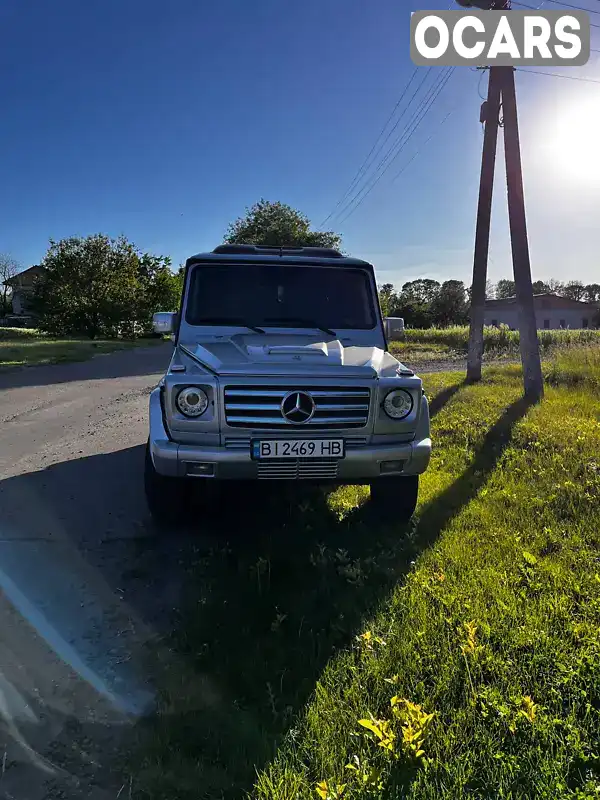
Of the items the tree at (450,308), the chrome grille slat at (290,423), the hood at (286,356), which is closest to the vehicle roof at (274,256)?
the hood at (286,356)

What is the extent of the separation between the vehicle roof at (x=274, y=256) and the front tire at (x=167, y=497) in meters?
1.84

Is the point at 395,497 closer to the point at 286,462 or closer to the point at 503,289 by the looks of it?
the point at 286,462

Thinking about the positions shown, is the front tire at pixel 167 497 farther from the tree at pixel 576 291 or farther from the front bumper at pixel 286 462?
the tree at pixel 576 291

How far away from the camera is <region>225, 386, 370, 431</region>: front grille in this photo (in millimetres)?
3809

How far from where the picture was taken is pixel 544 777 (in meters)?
2.02

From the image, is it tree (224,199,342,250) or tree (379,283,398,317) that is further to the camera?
tree (224,199,342,250)

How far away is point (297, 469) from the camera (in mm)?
3869

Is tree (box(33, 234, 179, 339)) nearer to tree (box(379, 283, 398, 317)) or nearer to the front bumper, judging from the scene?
tree (box(379, 283, 398, 317))

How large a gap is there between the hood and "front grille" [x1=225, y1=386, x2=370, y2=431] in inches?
4.4

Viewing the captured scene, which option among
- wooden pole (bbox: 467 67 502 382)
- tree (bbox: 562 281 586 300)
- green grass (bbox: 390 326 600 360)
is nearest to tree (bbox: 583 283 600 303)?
tree (bbox: 562 281 586 300)

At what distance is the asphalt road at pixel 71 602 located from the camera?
7.35ft

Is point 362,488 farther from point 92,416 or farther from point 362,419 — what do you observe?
point 92,416

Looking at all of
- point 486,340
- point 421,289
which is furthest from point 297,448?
point 421,289

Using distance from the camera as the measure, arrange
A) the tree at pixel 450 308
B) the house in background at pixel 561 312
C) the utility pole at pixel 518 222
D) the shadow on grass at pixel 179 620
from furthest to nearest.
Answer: the tree at pixel 450 308, the house in background at pixel 561 312, the utility pole at pixel 518 222, the shadow on grass at pixel 179 620
